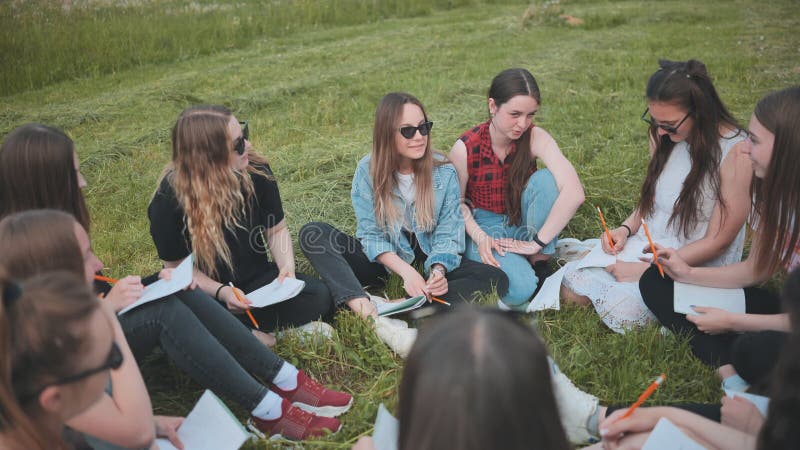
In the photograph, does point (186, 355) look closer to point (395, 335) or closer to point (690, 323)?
point (395, 335)

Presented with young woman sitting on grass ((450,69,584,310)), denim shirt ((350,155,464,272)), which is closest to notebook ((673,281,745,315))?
young woman sitting on grass ((450,69,584,310))

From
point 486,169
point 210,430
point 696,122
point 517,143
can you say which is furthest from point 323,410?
point 696,122

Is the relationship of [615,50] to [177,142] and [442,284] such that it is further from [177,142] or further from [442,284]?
[177,142]

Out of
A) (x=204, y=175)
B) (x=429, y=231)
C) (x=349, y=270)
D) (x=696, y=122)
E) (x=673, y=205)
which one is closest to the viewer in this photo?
(x=204, y=175)

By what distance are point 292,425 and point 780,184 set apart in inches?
90.0

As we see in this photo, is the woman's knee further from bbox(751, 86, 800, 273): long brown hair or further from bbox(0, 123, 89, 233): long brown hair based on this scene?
bbox(751, 86, 800, 273): long brown hair

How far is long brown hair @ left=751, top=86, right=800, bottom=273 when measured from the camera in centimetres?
268

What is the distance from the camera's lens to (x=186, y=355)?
2621 mm

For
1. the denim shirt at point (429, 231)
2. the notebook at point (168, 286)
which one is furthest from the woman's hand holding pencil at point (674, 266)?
the notebook at point (168, 286)

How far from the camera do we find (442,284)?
354cm

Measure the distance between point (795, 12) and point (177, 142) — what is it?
13931 millimetres

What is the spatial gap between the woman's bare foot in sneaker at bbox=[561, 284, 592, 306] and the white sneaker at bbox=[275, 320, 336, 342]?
1.29 metres

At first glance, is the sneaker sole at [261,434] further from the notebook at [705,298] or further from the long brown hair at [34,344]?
the notebook at [705,298]

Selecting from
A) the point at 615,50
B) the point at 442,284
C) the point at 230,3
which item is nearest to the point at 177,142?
the point at 442,284
